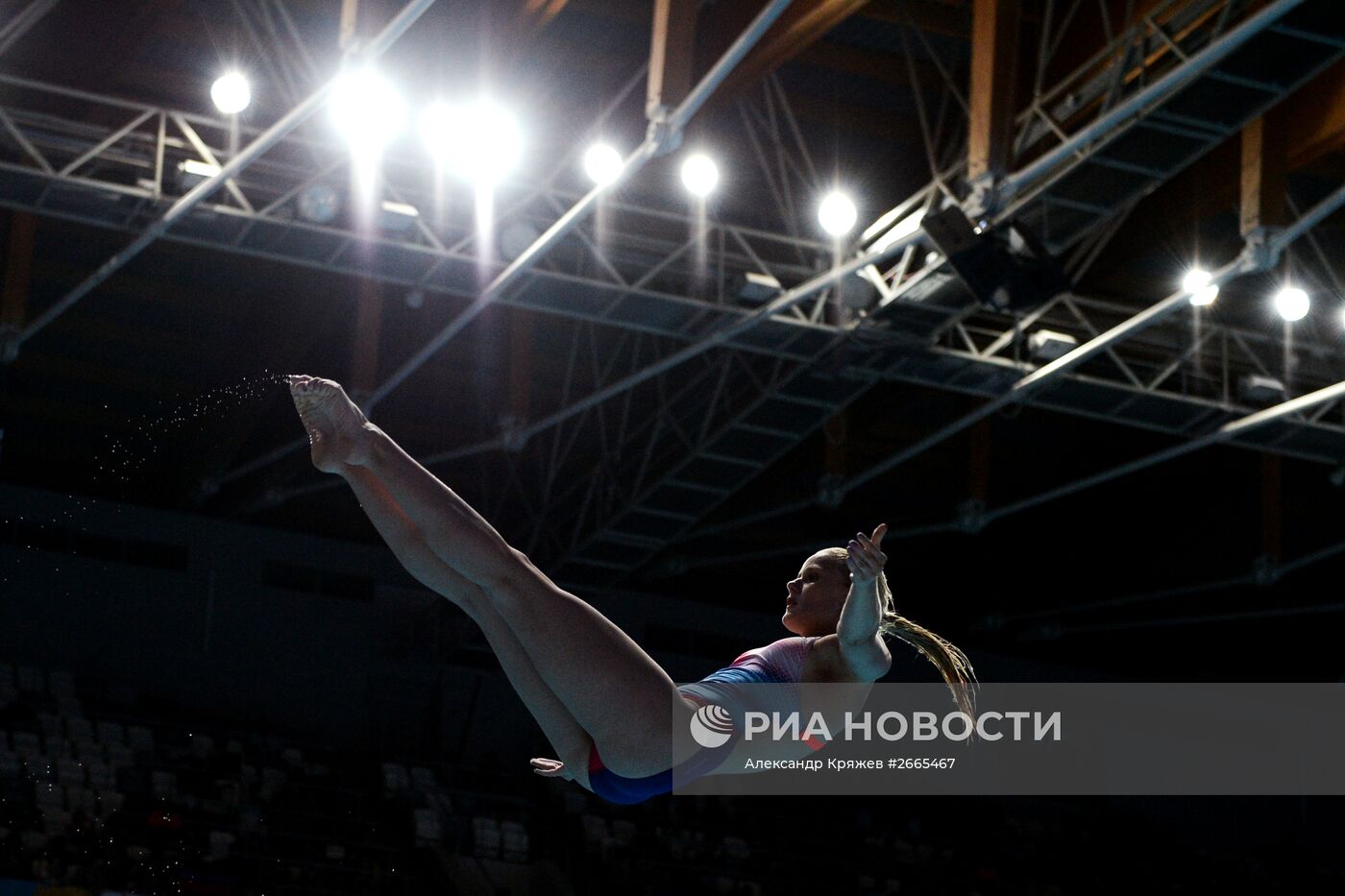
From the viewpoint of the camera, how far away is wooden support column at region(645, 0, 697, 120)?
12367 mm

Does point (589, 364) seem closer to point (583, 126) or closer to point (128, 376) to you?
point (583, 126)

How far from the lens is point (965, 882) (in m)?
20.6

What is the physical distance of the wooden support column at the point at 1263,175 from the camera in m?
13.8

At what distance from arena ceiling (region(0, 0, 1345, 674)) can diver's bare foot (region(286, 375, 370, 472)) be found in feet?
27.4

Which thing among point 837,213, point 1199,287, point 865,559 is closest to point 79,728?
point 837,213

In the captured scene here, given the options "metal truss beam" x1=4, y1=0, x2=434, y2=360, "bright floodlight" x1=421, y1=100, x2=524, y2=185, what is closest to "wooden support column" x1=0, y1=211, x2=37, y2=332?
"metal truss beam" x1=4, y1=0, x2=434, y2=360

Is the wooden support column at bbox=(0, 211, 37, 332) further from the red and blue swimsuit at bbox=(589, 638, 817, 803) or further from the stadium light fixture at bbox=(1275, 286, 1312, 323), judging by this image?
the red and blue swimsuit at bbox=(589, 638, 817, 803)

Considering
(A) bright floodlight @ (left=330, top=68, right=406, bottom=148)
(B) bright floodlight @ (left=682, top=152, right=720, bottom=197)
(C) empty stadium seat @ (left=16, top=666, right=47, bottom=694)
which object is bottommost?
(C) empty stadium seat @ (left=16, top=666, right=47, bottom=694)

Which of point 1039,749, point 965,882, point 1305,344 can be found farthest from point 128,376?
point 1039,749

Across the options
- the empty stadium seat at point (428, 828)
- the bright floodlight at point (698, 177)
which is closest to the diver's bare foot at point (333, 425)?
the bright floodlight at point (698, 177)

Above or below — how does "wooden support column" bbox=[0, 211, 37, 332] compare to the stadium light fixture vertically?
below

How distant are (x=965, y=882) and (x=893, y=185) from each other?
342 inches

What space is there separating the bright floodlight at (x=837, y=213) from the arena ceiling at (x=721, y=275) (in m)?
0.26

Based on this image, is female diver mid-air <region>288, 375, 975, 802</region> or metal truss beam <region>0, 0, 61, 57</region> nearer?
female diver mid-air <region>288, 375, 975, 802</region>
